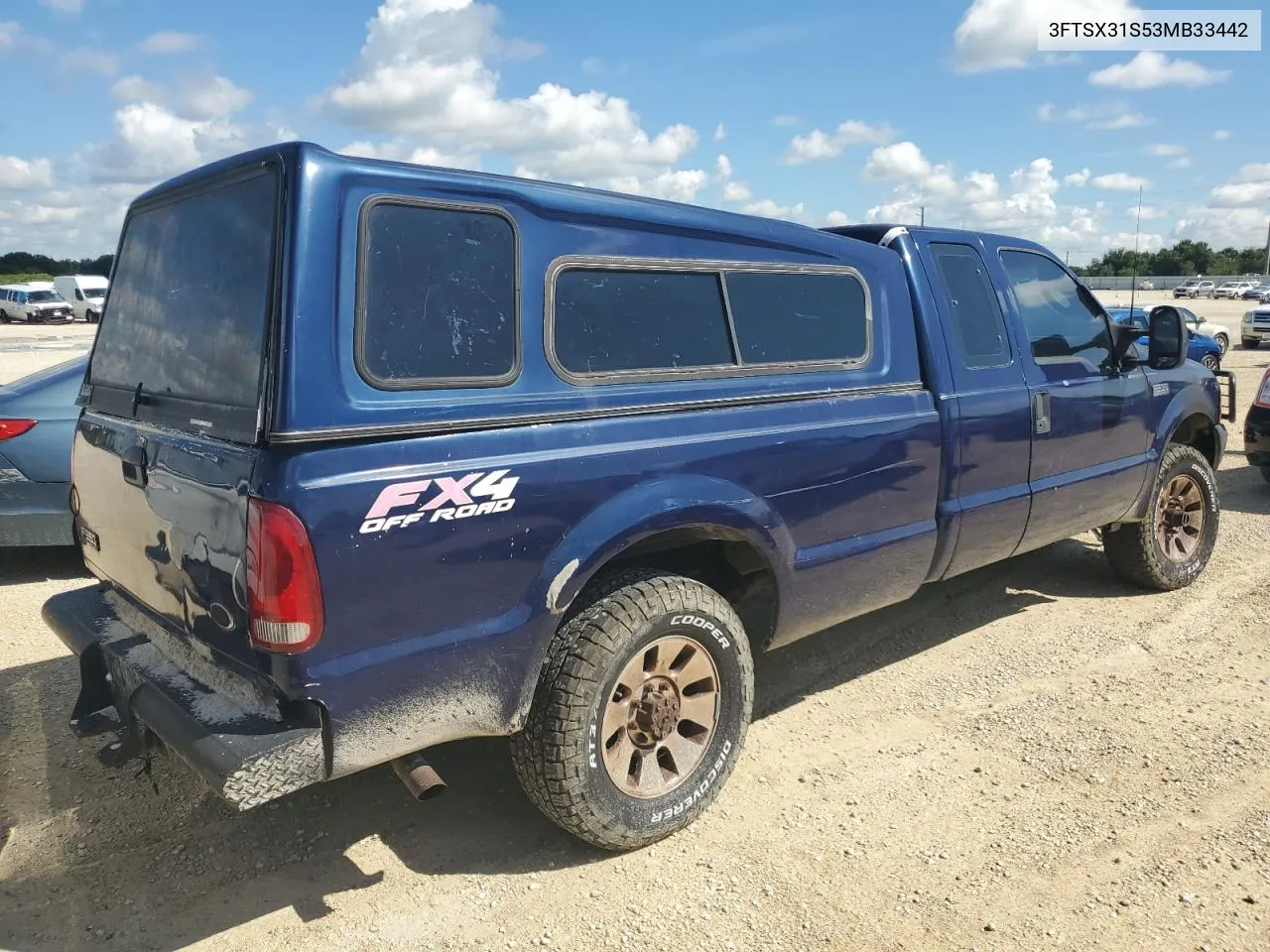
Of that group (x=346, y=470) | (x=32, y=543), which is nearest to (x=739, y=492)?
(x=346, y=470)

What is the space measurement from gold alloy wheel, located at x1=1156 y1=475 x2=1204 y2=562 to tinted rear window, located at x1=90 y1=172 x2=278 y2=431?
5.04m

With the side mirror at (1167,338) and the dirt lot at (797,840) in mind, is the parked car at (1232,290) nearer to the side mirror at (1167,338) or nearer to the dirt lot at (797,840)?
the side mirror at (1167,338)

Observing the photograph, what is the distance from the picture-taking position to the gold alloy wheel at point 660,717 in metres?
2.97

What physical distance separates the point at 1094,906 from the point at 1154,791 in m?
0.81

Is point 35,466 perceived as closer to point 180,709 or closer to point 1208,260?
point 180,709

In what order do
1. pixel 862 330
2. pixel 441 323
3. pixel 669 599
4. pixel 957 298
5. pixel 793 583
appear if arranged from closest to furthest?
pixel 441 323 < pixel 669 599 < pixel 793 583 < pixel 862 330 < pixel 957 298

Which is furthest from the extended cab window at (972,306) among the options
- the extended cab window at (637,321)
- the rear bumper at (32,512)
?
the rear bumper at (32,512)

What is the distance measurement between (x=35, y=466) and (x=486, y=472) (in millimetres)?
4291

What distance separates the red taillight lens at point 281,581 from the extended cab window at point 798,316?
169 centimetres

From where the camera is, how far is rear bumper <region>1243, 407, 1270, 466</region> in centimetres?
796

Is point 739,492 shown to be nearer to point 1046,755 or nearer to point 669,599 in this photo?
point 669,599

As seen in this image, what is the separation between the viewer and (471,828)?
3223 millimetres

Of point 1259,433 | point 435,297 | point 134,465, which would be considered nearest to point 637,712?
point 435,297

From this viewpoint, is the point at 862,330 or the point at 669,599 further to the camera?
the point at 862,330
